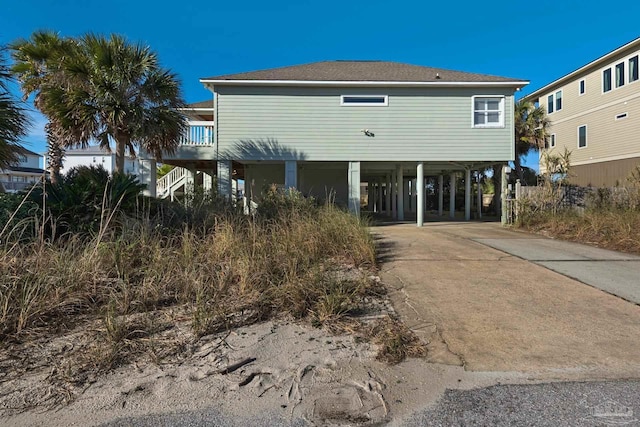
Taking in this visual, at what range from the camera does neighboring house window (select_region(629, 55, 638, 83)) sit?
68.3 ft

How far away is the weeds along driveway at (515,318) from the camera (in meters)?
3.23

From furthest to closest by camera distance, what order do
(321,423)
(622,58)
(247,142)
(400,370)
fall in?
1. (622,58)
2. (247,142)
3. (400,370)
4. (321,423)

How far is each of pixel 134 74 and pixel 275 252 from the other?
8.76m

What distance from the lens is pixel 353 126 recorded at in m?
15.2

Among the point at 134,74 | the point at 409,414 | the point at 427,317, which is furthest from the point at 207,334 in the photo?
the point at 134,74

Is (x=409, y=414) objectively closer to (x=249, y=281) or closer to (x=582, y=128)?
(x=249, y=281)

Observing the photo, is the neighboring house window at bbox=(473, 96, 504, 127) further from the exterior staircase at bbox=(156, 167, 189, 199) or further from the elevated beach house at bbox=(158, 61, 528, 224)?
the exterior staircase at bbox=(156, 167, 189, 199)

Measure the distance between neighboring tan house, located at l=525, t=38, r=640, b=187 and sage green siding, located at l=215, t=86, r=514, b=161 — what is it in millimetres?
10080

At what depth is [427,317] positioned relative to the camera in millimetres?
4250

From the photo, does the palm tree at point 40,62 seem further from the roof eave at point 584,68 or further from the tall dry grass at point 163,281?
the roof eave at point 584,68

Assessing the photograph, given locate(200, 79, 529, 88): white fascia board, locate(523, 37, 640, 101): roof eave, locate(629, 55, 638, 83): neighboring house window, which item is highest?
locate(523, 37, 640, 101): roof eave

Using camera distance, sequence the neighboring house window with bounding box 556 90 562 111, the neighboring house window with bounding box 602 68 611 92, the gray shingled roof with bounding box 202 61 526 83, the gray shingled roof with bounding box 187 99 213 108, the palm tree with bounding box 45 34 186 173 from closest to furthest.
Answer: the palm tree with bounding box 45 34 186 173 < the gray shingled roof with bounding box 202 61 526 83 < the gray shingled roof with bounding box 187 99 213 108 < the neighboring house window with bounding box 602 68 611 92 < the neighboring house window with bounding box 556 90 562 111

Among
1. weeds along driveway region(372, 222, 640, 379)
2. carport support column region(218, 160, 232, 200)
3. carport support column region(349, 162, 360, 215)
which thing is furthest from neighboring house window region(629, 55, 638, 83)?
carport support column region(218, 160, 232, 200)

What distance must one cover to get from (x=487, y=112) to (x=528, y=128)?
28.9 feet
